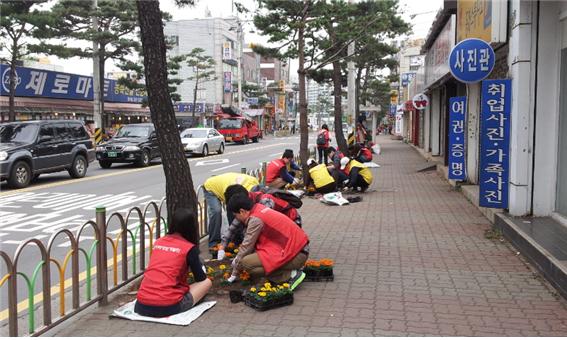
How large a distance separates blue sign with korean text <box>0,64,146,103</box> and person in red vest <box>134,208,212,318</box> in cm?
2484

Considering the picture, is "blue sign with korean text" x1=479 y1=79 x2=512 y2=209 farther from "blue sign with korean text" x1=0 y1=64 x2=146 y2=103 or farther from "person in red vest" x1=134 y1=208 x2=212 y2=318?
"blue sign with korean text" x1=0 y1=64 x2=146 y2=103

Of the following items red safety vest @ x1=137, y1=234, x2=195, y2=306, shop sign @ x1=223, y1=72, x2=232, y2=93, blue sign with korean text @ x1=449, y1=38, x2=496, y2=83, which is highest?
shop sign @ x1=223, y1=72, x2=232, y2=93

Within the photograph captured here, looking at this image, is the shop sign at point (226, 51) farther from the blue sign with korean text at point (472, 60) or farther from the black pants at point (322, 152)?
the blue sign with korean text at point (472, 60)

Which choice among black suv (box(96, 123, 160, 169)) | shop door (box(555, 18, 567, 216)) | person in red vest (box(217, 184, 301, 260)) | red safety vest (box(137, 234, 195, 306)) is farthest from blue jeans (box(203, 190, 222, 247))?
black suv (box(96, 123, 160, 169))

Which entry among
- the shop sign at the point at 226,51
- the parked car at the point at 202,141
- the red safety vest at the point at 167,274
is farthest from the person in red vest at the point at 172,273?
the shop sign at the point at 226,51

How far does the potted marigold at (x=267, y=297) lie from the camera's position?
479 cm

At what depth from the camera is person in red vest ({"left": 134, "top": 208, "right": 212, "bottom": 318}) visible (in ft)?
15.0

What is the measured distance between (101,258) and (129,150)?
51.3ft

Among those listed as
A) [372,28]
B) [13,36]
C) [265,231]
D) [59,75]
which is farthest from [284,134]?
[265,231]

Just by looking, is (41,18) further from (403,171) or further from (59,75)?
(403,171)

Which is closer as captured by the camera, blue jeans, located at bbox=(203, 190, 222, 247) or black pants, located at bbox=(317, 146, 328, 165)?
blue jeans, located at bbox=(203, 190, 222, 247)

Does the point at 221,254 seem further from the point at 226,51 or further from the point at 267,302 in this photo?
Answer: the point at 226,51

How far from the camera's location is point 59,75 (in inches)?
1164

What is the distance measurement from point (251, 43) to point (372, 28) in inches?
239
